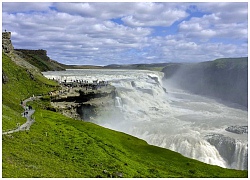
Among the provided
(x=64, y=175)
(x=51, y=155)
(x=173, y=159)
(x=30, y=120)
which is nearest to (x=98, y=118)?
(x=30, y=120)

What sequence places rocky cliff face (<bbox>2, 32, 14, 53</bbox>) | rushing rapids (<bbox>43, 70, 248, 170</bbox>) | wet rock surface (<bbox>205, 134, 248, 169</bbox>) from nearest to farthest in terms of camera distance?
wet rock surface (<bbox>205, 134, 248, 169</bbox>) < rushing rapids (<bbox>43, 70, 248, 170</bbox>) < rocky cliff face (<bbox>2, 32, 14, 53</bbox>)

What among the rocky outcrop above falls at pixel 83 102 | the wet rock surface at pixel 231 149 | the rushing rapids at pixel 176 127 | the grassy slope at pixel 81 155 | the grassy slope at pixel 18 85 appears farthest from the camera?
the rocky outcrop above falls at pixel 83 102

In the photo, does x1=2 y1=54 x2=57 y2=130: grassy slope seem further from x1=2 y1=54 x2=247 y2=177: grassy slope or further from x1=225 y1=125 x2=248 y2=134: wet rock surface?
x1=225 y1=125 x2=248 y2=134: wet rock surface

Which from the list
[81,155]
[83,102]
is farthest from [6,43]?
[81,155]

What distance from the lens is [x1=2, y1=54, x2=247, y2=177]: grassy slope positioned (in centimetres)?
3966

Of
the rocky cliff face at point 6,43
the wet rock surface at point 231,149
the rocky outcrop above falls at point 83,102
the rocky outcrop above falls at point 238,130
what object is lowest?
the wet rock surface at point 231,149

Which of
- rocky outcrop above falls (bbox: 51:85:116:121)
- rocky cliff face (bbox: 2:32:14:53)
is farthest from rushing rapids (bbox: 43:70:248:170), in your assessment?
rocky cliff face (bbox: 2:32:14:53)

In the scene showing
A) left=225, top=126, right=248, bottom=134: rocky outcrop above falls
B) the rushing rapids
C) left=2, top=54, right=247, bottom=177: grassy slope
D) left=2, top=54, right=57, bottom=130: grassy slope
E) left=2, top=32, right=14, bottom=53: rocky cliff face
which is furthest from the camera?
left=2, top=32, right=14, bottom=53: rocky cliff face

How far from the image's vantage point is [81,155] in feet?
165

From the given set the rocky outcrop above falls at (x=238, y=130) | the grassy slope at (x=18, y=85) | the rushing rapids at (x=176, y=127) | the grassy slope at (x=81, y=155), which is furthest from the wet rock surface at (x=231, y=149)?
the grassy slope at (x=18, y=85)

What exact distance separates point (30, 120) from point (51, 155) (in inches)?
884

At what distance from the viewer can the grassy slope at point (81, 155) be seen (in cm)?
3966

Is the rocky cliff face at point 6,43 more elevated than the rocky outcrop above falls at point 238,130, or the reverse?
the rocky cliff face at point 6,43

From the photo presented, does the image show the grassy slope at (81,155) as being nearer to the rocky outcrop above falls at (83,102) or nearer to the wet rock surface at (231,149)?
the wet rock surface at (231,149)
